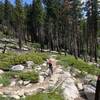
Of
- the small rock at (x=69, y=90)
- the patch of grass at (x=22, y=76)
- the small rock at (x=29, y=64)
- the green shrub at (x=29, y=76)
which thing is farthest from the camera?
the small rock at (x=29, y=64)

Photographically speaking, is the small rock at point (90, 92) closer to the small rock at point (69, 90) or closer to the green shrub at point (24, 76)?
the small rock at point (69, 90)

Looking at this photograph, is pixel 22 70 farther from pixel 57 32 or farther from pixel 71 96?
pixel 57 32

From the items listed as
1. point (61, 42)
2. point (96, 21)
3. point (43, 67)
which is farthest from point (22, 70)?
point (61, 42)

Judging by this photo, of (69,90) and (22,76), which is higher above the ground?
(22,76)

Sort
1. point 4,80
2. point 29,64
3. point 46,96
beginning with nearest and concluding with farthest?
point 46,96 → point 4,80 → point 29,64

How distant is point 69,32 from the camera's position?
74.9 m

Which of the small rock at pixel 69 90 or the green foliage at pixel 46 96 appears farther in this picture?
the small rock at pixel 69 90

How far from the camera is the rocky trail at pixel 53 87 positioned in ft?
60.7

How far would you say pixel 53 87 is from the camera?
19.7 m

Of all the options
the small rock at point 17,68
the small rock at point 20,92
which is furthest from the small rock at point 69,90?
the small rock at point 17,68

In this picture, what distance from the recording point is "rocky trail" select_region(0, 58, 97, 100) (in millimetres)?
18516

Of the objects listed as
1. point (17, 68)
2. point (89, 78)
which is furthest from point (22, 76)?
point (89, 78)

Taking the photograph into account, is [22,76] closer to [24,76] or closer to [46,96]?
[24,76]

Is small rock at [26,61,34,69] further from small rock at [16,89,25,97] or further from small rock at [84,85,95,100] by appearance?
small rock at [84,85,95,100]
